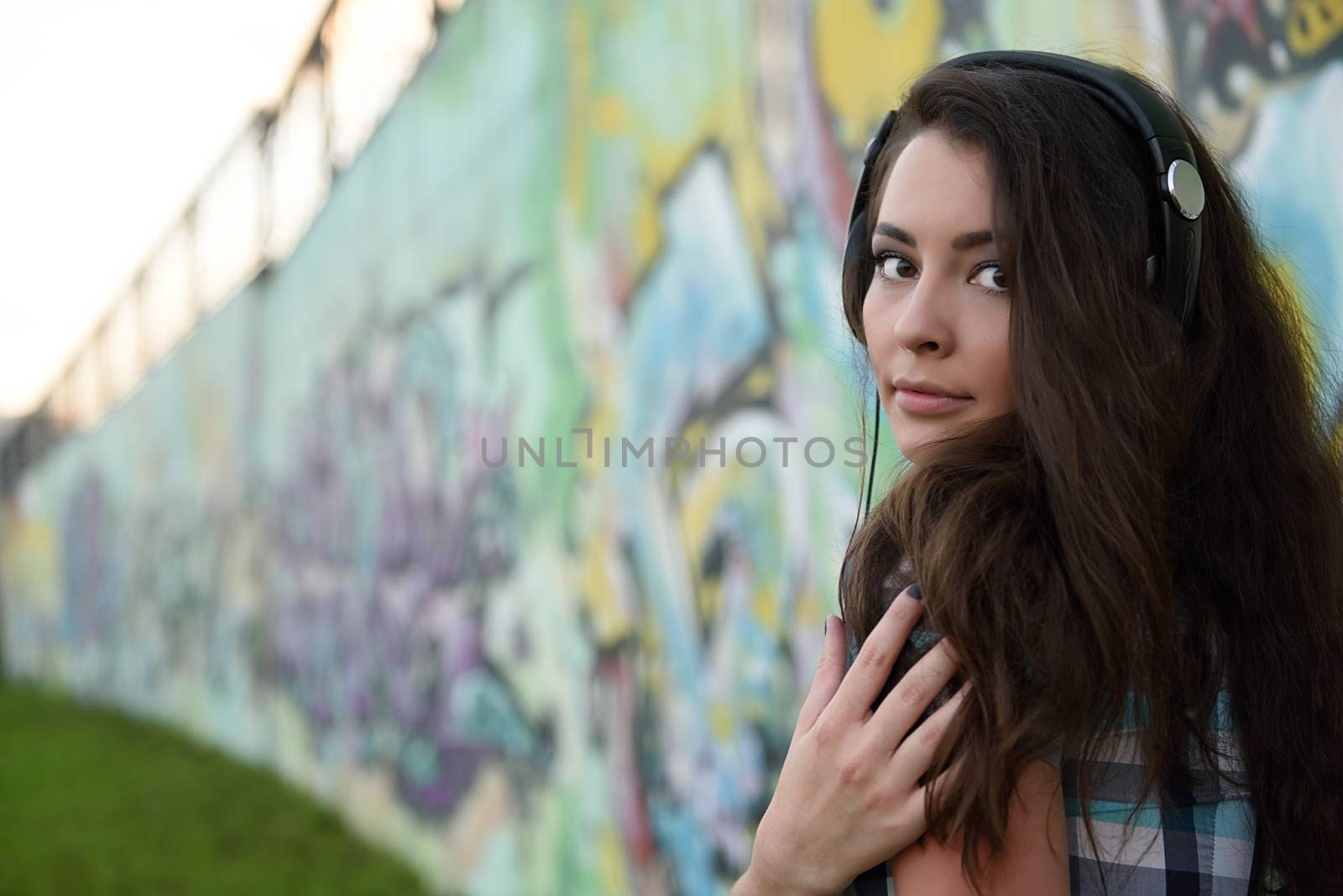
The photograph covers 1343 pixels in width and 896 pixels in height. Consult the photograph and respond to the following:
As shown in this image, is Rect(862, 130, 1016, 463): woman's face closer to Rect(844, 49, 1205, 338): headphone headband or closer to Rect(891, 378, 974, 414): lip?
Rect(891, 378, 974, 414): lip

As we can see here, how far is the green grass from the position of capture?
577 cm

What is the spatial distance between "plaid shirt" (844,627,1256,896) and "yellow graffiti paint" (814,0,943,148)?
1.60m

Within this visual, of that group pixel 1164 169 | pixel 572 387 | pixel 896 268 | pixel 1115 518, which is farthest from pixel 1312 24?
pixel 572 387

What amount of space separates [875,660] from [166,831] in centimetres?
681

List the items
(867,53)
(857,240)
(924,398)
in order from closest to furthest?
1. (924,398)
2. (857,240)
3. (867,53)

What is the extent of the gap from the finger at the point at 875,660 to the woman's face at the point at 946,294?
215 mm

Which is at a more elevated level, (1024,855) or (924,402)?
(924,402)

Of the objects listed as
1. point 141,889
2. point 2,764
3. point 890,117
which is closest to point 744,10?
point 890,117

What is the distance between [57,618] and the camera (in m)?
17.5

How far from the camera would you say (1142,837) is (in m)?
1.15

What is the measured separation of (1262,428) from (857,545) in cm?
48

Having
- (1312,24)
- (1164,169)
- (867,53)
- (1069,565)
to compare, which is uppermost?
(867,53)

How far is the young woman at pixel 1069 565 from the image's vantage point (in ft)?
3.57

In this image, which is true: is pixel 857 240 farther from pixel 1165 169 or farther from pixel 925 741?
pixel 925 741
